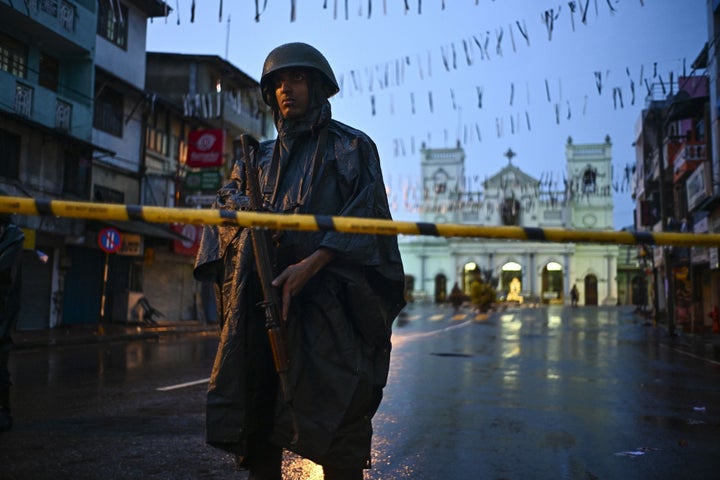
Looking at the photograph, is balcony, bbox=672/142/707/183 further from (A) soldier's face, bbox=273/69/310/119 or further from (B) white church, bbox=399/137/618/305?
(B) white church, bbox=399/137/618/305

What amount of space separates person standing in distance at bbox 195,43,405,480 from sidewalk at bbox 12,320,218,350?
1201cm

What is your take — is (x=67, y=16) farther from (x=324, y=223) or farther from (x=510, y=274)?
(x=510, y=274)

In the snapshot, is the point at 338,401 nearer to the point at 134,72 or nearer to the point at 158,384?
the point at 158,384

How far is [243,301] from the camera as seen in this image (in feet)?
7.74

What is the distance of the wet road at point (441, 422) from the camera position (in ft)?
12.6

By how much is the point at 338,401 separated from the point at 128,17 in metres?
24.8

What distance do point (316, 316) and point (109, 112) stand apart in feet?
74.2

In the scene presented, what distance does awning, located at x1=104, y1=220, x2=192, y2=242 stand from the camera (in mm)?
21047

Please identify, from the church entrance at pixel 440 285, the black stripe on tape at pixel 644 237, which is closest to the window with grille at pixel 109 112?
the black stripe on tape at pixel 644 237

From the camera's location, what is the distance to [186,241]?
2558cm

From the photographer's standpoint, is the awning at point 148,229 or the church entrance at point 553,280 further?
the church entrance at point 553,280

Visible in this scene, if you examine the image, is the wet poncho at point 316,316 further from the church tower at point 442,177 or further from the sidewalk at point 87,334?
the church tower at point 442,177

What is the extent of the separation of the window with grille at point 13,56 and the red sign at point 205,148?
27.9 feet

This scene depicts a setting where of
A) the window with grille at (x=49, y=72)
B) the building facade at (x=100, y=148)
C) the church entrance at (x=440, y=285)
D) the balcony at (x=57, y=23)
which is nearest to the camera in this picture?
the balcony at (x=57, y=23)
